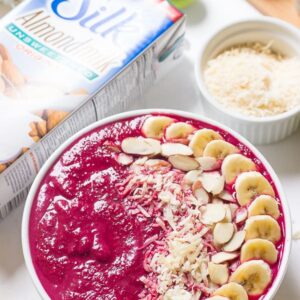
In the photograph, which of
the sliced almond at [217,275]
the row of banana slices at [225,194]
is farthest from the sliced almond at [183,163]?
the sliced almond at [217,275]

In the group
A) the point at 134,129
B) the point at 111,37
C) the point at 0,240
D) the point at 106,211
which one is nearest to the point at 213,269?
the point at 106,211

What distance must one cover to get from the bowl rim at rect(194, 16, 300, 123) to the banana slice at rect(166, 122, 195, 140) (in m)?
0.11

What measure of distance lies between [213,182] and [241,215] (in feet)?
0.27

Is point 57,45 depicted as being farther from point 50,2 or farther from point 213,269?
point 213,269

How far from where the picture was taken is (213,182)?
4.32 feet

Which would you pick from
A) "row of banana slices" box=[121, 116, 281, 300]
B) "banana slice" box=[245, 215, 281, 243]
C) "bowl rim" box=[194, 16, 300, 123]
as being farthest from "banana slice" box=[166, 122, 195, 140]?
"banana slice" box=[245, 215, 281, 243]

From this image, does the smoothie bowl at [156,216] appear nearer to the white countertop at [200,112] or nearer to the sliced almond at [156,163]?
the sliced almond at [156,163]

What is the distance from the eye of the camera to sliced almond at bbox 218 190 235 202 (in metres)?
1.30

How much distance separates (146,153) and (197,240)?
203 millimetres

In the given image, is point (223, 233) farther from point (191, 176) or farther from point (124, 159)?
point (124, 159)

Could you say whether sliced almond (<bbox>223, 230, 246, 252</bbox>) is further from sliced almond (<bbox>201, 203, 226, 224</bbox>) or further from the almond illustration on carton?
the almond illustration on carton

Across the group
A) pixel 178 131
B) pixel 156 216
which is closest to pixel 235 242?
pixel 156 216

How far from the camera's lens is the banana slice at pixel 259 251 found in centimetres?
Result: 123

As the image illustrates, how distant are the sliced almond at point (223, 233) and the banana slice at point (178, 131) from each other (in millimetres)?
205
